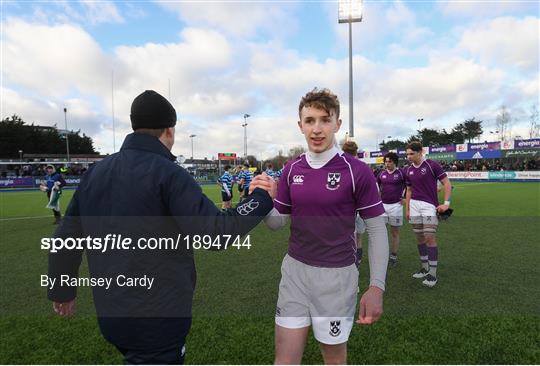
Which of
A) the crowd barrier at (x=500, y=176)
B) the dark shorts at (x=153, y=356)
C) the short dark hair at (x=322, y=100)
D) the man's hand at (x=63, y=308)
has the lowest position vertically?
the crowd barrier at (x=500, y=176)

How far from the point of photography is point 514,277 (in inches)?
233

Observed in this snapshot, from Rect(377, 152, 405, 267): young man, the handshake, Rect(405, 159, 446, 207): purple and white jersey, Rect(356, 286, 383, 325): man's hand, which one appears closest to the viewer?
the handshake

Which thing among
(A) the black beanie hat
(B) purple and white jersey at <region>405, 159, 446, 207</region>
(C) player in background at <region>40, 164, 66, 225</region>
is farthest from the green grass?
(C) player in background at <region>40, 164, 66, 225</region>

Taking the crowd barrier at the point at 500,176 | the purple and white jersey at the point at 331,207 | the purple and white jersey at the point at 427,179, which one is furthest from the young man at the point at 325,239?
the crowd barrier at the point at 500,176

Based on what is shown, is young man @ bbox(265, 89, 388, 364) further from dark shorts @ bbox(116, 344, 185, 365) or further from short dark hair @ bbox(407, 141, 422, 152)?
short dark hair @ bbox(407, 141, 422, 152)

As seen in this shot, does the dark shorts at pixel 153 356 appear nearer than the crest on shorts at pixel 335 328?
Yes

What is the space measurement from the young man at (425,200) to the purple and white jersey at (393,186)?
756 millimetres

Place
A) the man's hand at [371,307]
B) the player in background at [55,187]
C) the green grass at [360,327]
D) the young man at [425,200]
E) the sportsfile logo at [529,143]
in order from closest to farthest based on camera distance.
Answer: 1. the man's hand at [371,307]
2. the green grass at [360,327]
3. the young man at [425,200]
4. the player in background at [55,187]
5. the sportsfile logo at [529,143]

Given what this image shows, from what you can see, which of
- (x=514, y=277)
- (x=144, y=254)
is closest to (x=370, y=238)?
(x=144, y=254)

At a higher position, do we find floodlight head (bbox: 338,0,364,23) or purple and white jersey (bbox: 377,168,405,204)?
floodlight head (bbox: 338,0,364,23)

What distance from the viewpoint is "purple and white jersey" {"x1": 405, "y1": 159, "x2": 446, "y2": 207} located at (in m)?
6.07

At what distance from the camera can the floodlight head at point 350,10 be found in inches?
869

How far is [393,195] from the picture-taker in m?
7.21

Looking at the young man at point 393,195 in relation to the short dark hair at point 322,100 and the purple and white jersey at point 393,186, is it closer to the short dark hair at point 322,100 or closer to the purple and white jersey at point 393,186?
the purple and white jersey at point 393,186
